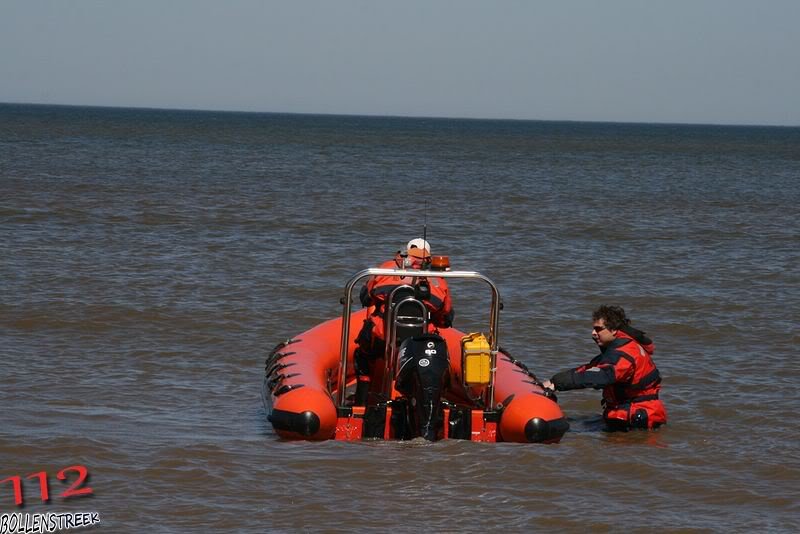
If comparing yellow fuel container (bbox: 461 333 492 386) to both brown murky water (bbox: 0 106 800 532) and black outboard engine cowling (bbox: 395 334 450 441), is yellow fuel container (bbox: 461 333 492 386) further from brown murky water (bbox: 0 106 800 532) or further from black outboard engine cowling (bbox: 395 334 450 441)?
brown murky water (bbox: 0 106 800 532)

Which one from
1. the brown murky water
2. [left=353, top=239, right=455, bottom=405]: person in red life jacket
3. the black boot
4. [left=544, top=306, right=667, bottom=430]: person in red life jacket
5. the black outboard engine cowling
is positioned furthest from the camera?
the black boot

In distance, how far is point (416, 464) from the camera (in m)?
6.21

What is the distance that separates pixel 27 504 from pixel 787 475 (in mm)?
3851

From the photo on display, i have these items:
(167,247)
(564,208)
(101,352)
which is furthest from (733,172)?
(101,352)

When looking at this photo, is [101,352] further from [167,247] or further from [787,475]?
[167,247]

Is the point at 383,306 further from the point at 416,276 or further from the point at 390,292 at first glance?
the point at 416,276

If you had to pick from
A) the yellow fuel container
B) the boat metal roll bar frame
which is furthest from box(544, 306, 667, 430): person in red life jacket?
the yellow fuel container

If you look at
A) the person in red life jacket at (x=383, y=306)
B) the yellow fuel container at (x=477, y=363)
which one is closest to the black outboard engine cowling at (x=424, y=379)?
the yellow fuel container at (x=477, y=363)

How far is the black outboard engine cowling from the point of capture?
6.30 metres

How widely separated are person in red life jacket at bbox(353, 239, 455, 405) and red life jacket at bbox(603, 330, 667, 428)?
1043 mm

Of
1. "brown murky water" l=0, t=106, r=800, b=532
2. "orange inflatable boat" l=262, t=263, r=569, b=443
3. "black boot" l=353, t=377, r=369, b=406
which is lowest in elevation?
"brown murky water" l=0, t=106, r=800, b=532

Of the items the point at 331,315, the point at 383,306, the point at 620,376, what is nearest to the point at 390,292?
the point at 383,306

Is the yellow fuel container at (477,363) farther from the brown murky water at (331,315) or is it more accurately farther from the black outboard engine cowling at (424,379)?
the brown murky water at (331,315)

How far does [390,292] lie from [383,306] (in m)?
0.23
